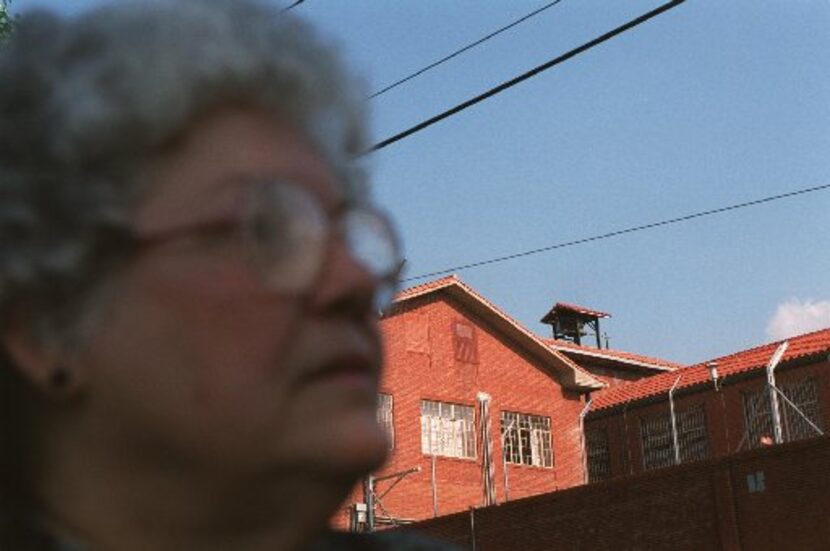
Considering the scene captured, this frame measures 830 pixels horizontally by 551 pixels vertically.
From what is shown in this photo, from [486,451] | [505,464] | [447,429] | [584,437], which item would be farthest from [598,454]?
[447,429]

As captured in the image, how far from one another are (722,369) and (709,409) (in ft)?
4.27

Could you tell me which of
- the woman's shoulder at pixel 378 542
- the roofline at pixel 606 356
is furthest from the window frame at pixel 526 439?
the woman's shoulder at pixel 378 542

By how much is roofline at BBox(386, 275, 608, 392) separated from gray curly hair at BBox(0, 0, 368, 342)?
26069 mm

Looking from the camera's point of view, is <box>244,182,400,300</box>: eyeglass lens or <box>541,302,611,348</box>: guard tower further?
<box>541,302,611,348</box>: guard tower

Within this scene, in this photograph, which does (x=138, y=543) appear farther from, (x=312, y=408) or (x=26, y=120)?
(x=26, y=120)

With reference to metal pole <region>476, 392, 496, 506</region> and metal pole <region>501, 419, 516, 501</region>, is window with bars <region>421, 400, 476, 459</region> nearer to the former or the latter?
metal pole <region>476, 392, 496, 506</region>

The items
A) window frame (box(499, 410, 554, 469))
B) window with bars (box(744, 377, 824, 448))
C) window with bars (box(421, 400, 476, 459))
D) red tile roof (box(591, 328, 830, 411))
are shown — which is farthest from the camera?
window frame (box(499, 410, 554, 469))

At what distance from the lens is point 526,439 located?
98.0ft

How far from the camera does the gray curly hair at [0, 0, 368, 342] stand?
3.06ft

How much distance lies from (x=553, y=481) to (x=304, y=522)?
30051 mm

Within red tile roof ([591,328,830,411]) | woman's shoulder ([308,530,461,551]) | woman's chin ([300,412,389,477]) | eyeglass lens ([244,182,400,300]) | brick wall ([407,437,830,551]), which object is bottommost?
woman's shoulder ([308,530,461,551])

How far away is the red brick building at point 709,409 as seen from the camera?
28.1 m

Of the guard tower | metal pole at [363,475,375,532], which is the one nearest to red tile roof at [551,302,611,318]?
the guard tower

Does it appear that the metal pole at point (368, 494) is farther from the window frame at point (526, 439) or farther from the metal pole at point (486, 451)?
the window frame at point (526, 439)
